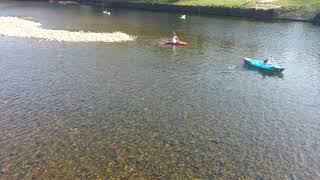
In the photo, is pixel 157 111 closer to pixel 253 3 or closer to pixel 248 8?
pixel 248 8

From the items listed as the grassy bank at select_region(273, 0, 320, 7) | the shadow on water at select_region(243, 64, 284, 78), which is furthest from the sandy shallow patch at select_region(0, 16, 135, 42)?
the grassy bank at select_region(273, 0, 320, 7)

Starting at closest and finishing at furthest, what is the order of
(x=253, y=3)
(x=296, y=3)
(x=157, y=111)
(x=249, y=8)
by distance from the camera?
(x=157, y=111) < (x=249, y=8) < (x=296, y=3) < (x=253, y=3)

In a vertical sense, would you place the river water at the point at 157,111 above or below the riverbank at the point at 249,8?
below

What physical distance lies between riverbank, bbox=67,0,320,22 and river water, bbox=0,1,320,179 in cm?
2957

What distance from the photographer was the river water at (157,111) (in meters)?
26.5

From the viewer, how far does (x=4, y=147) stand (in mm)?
28234

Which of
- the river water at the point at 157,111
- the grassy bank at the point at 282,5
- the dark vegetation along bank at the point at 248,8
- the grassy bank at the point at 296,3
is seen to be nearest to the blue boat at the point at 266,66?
the river water at the point at 157,111

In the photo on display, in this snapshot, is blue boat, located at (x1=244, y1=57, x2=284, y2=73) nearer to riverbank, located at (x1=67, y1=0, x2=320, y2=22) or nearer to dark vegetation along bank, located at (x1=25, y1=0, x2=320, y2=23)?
dark vegetation along bank, located at (x1=25, y1=0, x2=320, y2=23)

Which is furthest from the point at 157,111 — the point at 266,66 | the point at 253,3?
the point at 253,3

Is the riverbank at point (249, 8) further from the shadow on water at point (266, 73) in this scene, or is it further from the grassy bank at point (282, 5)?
the shadow on water at point (266, 73)

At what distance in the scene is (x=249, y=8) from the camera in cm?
10012

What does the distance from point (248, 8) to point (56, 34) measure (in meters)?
52.6

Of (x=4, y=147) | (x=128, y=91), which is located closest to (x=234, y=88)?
(x=128, y=91)

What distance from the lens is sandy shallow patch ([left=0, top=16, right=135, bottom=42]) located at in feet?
228
